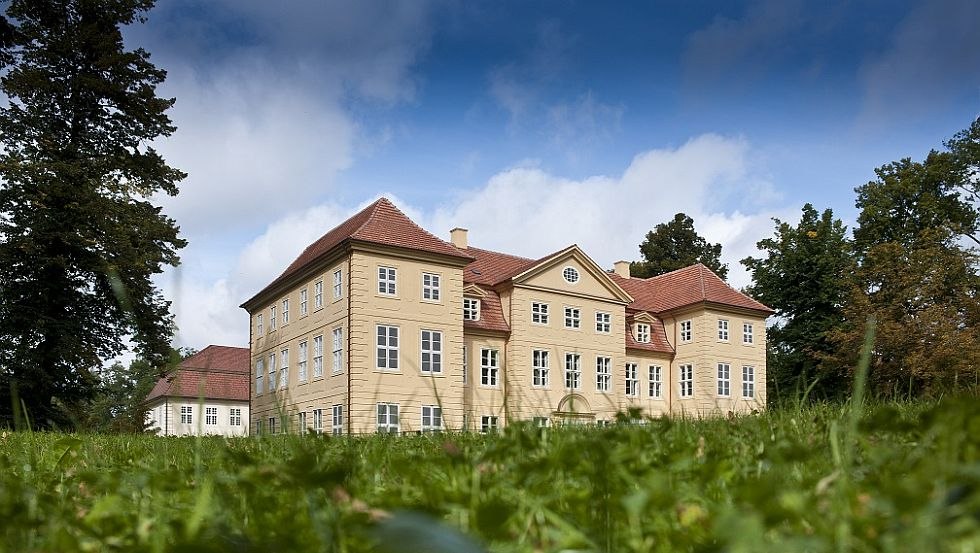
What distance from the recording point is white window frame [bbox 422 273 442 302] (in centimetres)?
3456

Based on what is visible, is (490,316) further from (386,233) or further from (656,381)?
(656,381)

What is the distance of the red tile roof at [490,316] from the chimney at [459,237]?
2.93 meters

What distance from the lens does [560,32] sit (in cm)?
1426

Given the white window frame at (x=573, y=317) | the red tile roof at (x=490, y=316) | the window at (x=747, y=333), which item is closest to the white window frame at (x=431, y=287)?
the red tile roof at (x=490, y=316)

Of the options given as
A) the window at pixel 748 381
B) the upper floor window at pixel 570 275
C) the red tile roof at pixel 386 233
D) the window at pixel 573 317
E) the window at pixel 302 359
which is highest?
the red tile roof at pixel 386 233

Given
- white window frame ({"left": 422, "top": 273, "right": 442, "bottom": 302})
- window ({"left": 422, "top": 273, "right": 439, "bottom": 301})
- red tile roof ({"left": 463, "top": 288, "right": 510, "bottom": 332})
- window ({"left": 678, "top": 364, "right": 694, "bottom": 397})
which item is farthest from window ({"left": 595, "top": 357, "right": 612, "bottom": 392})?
window ({"left": 422, "top": 273, "right": 439, "bottom": 301})

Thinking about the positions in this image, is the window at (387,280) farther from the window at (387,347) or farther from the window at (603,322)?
the window at (603,322)

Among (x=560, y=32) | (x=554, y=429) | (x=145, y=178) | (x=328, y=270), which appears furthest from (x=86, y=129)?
(x=554, y=429)

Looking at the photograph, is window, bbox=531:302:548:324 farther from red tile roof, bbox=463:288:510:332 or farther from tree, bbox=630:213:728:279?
tree, bbox=630:213:728:279

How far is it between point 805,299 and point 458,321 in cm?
2172

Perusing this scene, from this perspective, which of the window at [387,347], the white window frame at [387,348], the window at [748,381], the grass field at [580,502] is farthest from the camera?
the window at [748,381]

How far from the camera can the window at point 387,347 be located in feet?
107

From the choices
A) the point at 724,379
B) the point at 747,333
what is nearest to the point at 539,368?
the point at 724,379

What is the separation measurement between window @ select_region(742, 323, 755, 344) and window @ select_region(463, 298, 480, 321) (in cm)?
1607
